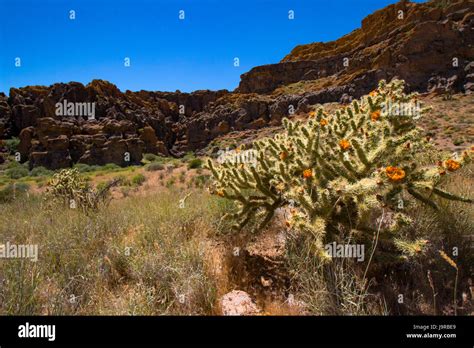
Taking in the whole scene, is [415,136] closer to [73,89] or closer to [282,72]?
[73,89]

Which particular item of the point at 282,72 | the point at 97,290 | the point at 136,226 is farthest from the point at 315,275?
the point at 282,72

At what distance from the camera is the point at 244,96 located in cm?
6088

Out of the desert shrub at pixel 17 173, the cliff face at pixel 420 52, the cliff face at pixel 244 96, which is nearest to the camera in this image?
the desert shrub at pixel 17 173

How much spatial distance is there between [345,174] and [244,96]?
60.6m

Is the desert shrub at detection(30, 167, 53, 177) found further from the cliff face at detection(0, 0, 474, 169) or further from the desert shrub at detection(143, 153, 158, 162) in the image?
the desert shrub at detection(143, 153, 158, 162)

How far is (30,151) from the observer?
3794cm

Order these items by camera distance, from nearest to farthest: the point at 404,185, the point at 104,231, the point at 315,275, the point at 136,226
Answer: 1. the point at 315,275
2. the point at 404,185
3. the point at 104,231
4. the point at 136,226

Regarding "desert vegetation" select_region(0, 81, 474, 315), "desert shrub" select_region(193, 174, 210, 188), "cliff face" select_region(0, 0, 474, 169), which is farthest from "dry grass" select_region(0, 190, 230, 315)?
"cliff face" select_region(0, 0, 474, 169)

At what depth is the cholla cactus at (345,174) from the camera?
2.42 m

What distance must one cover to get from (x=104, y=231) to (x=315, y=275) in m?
2.65

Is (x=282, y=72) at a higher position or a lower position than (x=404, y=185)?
higher

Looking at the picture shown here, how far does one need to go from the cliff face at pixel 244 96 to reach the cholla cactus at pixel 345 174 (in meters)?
31.5

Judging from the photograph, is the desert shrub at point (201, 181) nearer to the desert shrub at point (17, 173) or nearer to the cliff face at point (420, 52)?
the desert shrub at point (17, 173)

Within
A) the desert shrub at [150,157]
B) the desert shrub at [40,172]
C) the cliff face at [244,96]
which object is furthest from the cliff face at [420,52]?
the desert shrub at [40,172]
